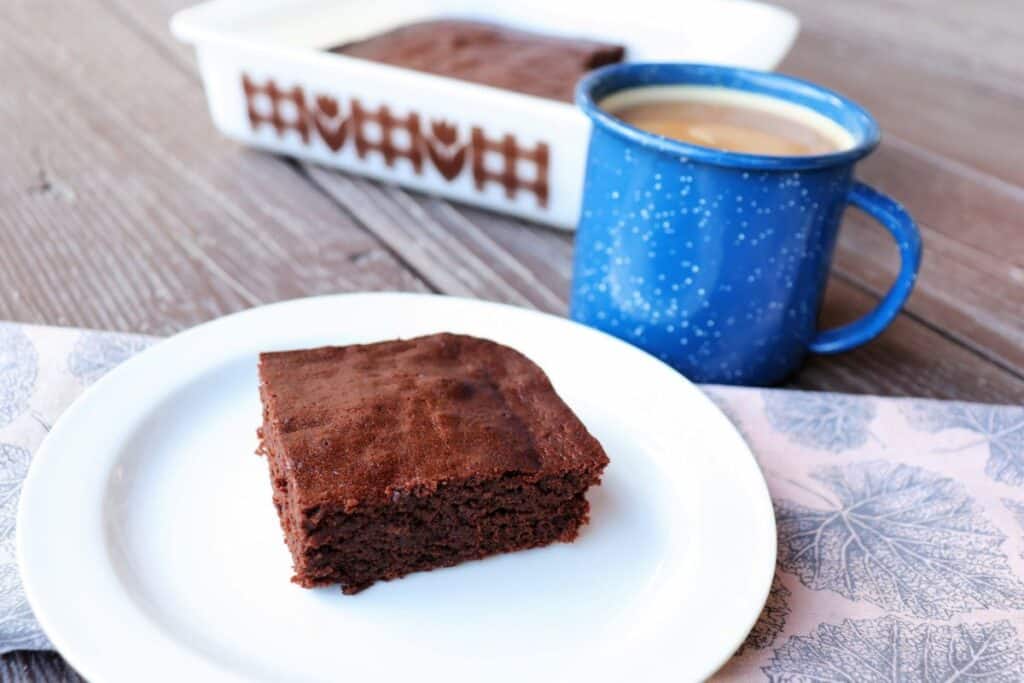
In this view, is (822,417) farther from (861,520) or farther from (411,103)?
(411,103)

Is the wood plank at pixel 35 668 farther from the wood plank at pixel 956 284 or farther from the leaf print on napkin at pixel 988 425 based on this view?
the wood plank at pixel 956 284

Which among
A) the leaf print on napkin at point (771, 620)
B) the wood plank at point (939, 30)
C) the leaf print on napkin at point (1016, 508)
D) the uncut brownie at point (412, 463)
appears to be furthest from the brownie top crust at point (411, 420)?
the wood plank at point (939, 30)

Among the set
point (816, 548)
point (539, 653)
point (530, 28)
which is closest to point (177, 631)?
point (539, 653)

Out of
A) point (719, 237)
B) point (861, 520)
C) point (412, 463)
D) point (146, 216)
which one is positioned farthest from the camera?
point (146, 216)

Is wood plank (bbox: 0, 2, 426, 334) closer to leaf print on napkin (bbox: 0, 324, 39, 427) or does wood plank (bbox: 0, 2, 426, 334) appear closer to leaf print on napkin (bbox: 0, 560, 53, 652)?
leaf print on napkin (bbox: 0, 324, 39, 427)

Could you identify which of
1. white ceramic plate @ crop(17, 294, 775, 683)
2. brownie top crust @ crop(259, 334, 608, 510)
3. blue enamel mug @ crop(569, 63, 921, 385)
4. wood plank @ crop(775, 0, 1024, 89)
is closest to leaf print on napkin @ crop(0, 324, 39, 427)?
white ceramic plate @ crop(17, 294, 775, 683)

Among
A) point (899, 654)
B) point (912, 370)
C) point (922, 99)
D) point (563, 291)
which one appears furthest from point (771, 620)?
point (922, 99)

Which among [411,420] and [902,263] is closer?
[411,420]
